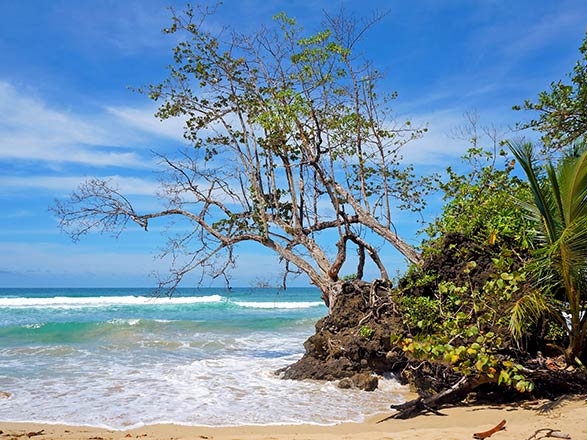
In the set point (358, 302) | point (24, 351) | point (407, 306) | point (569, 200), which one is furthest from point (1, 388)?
point (569, 200)

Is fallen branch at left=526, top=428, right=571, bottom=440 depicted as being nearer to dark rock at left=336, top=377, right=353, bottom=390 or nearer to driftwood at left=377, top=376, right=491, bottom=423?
driftwood at left=377, top=376, right=491, bottom=423

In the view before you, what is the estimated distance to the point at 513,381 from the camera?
6.38m

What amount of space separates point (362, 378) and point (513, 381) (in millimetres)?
3088

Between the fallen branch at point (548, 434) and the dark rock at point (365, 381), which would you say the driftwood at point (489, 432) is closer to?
the fallen branch at point (548, 434)

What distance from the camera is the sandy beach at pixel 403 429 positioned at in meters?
5.42

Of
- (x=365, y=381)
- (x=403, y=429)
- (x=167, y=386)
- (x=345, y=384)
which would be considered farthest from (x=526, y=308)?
(x=167, y=386)

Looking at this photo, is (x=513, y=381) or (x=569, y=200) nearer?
(x=569, y=200)

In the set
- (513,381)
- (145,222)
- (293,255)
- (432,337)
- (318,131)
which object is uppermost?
(318,131)

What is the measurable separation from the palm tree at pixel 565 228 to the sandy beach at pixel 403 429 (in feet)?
3.22

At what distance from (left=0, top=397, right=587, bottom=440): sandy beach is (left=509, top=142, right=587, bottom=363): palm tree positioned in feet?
3.22

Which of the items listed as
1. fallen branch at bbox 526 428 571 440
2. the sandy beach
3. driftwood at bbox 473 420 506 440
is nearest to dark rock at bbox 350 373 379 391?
the sandy beach

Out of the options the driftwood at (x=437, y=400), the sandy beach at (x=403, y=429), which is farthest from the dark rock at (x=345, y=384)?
the driftwood at (x=437, y=400)

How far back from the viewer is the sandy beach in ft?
17.8

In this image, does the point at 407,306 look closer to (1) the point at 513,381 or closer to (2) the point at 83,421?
(1) the point at 513,381
